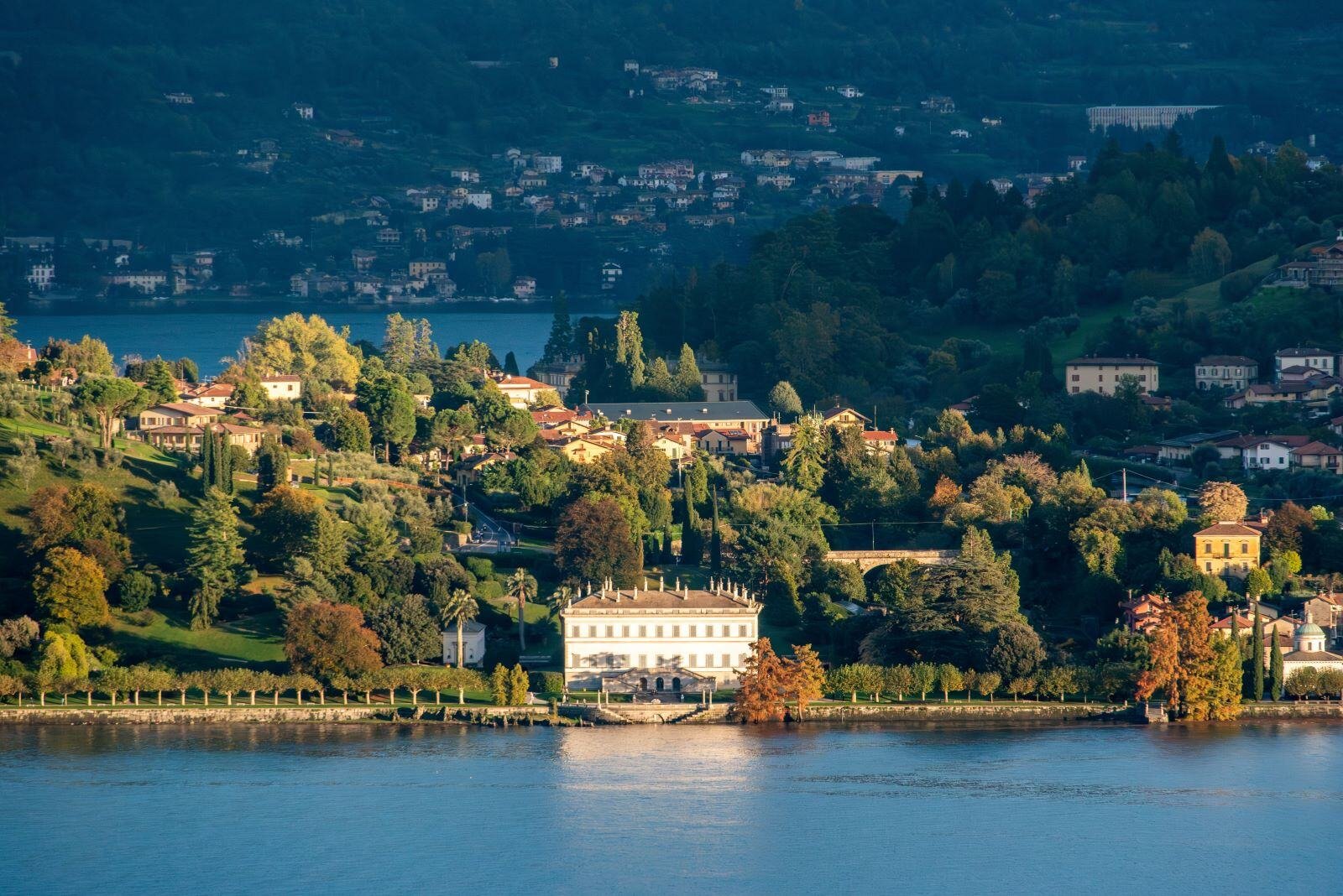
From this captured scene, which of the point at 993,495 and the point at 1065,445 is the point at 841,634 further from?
the point at 1065,445

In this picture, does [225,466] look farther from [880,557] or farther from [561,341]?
[561,341]

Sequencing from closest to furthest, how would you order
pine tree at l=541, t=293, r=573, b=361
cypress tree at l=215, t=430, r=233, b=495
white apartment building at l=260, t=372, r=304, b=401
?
cypress tree at l=215, t=430, r=233, b=495 < white apartment building at l=260, t=372, r=304, b=401 < pine tree at l=541, t=293, r=573, b=361

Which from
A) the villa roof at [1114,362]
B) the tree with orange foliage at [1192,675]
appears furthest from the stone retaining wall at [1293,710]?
the villa roof at [1114,362]

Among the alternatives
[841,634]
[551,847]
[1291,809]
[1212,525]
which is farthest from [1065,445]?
[551,847]

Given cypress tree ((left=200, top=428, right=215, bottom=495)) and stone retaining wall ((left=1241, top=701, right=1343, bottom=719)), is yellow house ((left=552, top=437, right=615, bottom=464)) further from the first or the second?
stone retaining wall ((left=1241, top=701, right=1343, bottom=719))

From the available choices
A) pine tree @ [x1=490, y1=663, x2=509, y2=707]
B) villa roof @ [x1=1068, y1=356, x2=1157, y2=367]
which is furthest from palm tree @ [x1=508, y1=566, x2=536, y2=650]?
villa roof @ [x1=1068, y1=356, x2=1157, y2=367]
